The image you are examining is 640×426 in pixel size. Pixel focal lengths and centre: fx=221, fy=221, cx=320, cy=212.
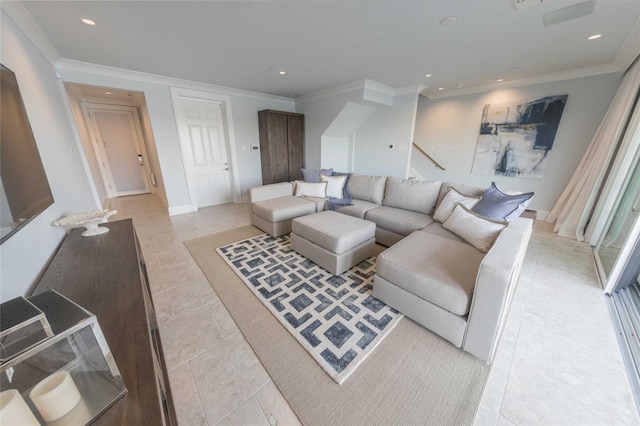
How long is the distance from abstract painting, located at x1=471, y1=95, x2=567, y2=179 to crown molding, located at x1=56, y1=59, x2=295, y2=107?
174 inches

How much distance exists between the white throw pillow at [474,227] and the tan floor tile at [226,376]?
5.99 feet

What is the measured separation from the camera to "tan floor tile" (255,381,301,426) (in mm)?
1054

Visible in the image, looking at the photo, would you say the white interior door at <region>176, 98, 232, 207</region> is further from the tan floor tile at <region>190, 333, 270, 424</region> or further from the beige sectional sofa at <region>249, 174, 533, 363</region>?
the tan floor tile at <region>190, 333, 270, 424</region>

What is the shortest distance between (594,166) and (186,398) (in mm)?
5125

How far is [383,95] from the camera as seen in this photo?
4125mm

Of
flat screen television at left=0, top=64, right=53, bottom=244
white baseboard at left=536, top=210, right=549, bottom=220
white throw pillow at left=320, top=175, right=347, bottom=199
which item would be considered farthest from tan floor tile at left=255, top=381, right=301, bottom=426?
white baseboard at left=536, top=210, right=549, bottom=220

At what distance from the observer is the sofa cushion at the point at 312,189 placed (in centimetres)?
341

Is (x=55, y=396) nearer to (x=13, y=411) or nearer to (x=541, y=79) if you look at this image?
(x=13, y=411)

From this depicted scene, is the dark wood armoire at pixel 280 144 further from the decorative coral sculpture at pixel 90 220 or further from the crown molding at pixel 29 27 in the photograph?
the decorative coral sculpture at pixel 90 220

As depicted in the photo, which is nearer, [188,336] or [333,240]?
[188,336]

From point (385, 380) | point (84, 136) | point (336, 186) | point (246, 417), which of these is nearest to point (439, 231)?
point (385, 380)

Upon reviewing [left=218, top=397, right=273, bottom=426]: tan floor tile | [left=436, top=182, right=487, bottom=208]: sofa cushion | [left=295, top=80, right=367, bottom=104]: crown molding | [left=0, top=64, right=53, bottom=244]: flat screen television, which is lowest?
[left=218, top=397, right=273, bottom=426]: tan floor tile

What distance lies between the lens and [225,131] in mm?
4395

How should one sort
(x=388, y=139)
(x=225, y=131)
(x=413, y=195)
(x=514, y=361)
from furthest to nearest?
(x=388, y=139), (x=225, y=131), (x=413, y=195), (x=514, y=361)
